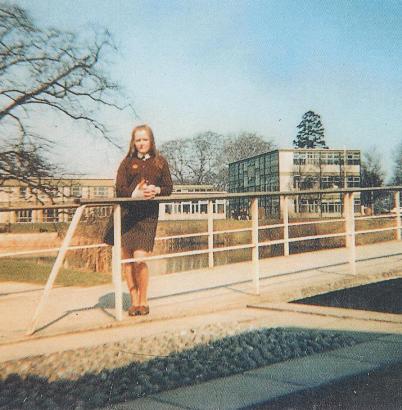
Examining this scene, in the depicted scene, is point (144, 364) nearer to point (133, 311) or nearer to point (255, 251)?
point (133, 311)

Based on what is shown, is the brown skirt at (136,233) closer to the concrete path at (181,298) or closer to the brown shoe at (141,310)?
the brown shoe at (141,310)

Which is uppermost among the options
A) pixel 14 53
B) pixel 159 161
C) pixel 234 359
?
pixel 14 53

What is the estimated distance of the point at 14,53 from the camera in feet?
49.5

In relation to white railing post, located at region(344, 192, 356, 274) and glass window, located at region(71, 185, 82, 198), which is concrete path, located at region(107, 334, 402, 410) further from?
glass window, located at region(71, 185, 82, 198)

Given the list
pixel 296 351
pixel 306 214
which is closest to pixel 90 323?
pixel 296 351

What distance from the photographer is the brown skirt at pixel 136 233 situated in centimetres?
462

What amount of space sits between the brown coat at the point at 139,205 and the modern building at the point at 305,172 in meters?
58.6

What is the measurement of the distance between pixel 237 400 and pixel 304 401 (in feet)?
1.07

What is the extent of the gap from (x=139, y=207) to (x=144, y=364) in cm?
184

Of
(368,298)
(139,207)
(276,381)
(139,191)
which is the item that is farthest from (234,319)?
(368,298)

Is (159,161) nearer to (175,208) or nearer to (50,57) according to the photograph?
(50,57)

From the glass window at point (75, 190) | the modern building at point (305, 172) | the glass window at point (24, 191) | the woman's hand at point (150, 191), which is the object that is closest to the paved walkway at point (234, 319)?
the woman's hand at point (150, 191)

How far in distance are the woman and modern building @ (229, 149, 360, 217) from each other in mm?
58577

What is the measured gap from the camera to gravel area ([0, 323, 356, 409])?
2572mm
